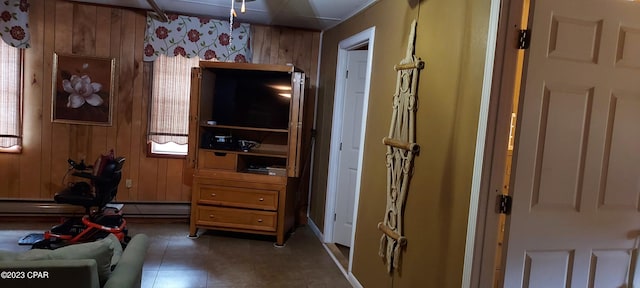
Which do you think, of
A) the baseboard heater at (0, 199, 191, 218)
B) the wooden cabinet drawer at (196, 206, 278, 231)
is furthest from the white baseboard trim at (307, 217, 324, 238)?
the baseboard heater at (0, 199, 191, 218)

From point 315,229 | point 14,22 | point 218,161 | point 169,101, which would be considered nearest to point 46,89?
point 14,22

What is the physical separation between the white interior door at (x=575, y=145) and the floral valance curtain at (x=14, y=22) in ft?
15.3

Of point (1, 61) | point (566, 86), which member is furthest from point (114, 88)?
point (566, 86)

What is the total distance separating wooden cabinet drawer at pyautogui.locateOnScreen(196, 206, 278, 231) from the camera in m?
4.27

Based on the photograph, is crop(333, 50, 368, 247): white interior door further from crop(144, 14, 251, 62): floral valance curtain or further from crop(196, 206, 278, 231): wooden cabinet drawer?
crop(144, 14, 251, 62): floral valance curtain

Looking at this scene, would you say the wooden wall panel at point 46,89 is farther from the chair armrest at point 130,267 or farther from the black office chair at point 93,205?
the chair armrest at point 130,267

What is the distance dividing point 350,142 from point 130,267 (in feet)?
8.61

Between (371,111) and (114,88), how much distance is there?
2.98m

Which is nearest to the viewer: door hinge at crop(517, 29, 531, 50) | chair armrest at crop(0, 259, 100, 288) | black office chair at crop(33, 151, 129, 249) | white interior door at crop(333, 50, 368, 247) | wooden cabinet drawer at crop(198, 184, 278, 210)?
chair armrest at crop(0, 259, 100, 288)

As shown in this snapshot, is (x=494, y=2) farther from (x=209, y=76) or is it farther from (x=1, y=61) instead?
(x=1, y=61)

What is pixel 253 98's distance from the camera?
4602 millimetres

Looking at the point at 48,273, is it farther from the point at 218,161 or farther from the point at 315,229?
the point at 315,229

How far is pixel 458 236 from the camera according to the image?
2.10m

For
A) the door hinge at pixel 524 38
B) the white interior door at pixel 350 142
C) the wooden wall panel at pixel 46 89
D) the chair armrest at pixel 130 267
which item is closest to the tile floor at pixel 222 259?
the white interior door at pixel 350 142
